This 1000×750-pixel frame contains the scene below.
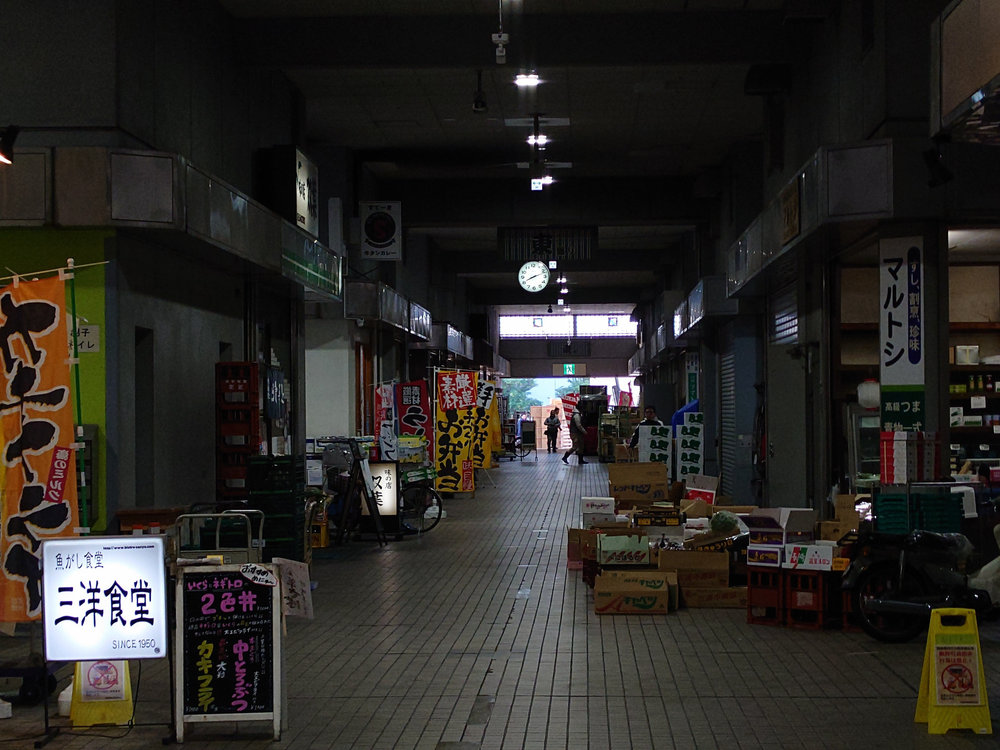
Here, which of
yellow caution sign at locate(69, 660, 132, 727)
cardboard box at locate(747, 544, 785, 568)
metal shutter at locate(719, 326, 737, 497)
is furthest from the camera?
metal shutter at locate(719, 326, 737, 497)

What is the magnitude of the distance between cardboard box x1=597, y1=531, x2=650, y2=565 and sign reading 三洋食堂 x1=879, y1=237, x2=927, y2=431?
7.25ft

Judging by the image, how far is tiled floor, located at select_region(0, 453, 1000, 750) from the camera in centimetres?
575

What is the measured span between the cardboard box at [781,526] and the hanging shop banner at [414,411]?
1031 centimetres

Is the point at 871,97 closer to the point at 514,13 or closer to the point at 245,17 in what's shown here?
the point at 514,13

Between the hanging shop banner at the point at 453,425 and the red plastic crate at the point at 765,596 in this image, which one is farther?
the hanging shop banner at the point at 453,425

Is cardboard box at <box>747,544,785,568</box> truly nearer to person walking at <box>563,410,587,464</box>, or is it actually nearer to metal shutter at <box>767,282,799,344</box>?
metal shutter at <box>767,282,799,344</box>

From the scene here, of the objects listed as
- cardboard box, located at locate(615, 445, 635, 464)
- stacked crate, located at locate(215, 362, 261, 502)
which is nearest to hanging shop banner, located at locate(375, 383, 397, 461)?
cardboard box, located at locate(615, 445, 635, 464)

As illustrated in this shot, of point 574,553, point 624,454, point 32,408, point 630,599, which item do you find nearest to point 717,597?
point 630,599

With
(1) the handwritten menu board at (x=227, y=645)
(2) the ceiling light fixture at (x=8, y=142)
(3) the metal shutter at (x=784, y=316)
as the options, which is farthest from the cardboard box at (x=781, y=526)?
(2) the ceiling light fixture at (x=8, y=142)

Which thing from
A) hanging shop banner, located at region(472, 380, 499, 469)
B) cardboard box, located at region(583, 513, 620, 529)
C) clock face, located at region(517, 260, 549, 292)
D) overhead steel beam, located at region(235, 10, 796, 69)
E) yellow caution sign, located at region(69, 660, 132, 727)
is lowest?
yellow caution sign, located at region(69, 660, 132, 727)

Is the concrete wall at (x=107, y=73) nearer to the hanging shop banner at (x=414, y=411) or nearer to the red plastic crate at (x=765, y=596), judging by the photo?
the red plastic crate at (x=765, y=596)

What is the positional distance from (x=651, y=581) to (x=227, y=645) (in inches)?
169

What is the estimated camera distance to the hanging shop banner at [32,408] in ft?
22.5

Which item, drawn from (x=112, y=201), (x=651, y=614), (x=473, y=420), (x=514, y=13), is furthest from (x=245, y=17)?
(x=473, y=420)
